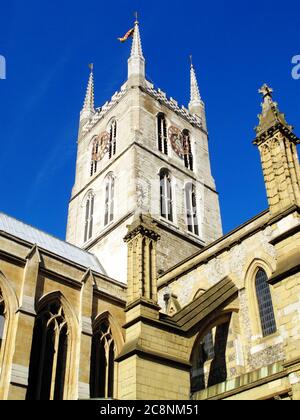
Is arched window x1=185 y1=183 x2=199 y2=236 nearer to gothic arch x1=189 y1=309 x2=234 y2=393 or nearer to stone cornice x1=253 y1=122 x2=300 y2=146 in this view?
gothic arch x1=189 y1=309 x2=234 y2=393

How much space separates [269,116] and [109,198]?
18122 mm

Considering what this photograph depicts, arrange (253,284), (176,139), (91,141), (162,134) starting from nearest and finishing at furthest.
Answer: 1. (253,284)
2. (162,134)
3. (176,139)
4. (91,141)

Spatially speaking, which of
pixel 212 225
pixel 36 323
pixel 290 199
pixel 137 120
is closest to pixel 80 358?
pixel 36 323

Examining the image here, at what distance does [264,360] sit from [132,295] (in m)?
4.76

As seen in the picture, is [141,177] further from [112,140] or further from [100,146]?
[100,146]

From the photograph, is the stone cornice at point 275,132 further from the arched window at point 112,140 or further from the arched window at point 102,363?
Result: the arched window at point 112,140

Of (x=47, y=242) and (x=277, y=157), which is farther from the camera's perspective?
(x=47, y=242)

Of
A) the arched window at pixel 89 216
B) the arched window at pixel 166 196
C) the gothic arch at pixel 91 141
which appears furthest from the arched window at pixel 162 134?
the arched window at pixel 89 216

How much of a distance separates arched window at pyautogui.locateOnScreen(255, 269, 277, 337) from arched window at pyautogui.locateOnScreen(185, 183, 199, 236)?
1300cm

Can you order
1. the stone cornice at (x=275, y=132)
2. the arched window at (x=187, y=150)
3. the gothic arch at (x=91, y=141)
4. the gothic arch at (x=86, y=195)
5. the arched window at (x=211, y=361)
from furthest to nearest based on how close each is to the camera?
1. the gothic arch at (x=91, y=141)
2. the arched window at (x=187, y=150)
3. the gothic arch at (x=86, y=195)
4. the arched window at (x=211, y=361)
5. the stone cornice at (x=275, y=132)

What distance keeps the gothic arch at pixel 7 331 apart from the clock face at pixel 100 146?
17.1m

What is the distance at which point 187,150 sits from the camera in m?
34.4

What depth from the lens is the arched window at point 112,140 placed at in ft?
107

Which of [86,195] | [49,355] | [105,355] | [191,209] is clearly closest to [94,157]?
[86,195]
